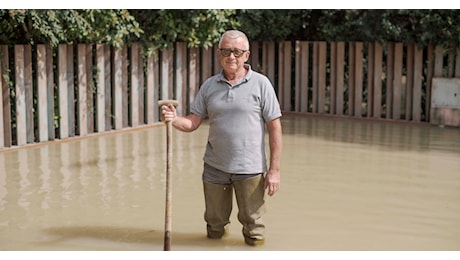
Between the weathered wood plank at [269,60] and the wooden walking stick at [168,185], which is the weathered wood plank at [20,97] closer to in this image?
the weathered wood plank at [269,60]

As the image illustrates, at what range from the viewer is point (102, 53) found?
1188 cm

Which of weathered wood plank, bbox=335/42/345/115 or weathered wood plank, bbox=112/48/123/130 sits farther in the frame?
weathered wood plank, bbox=335/42/345/115

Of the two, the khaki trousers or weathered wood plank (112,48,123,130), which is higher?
weathered wood plank (112,48,123,130)

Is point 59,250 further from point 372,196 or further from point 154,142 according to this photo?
point 154,142

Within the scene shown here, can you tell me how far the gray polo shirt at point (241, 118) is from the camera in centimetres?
572

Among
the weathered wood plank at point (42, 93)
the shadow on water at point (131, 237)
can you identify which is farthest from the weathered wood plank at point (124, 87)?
the shadow on water at point (131, 237)

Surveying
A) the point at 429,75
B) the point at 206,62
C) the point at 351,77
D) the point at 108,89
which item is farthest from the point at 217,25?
the point at 429,75

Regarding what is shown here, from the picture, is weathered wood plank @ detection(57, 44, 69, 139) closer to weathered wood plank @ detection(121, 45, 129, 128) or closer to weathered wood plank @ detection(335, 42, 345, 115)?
weathered wood plank @ detection(121, 45, 129, 128)

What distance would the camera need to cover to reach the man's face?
563 cm

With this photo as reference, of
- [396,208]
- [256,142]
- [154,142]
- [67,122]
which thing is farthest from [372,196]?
[67,122]

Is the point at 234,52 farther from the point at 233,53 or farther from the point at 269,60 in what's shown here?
the point at 269,60

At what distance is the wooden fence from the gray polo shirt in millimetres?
5416

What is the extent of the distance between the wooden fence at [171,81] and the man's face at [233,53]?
5.51 m

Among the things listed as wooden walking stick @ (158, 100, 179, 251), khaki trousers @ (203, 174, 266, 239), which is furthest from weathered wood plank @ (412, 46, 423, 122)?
wooden walking stick @ (158, 100, 179, 251)
